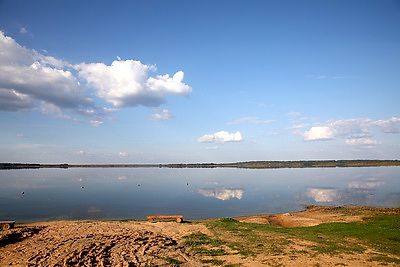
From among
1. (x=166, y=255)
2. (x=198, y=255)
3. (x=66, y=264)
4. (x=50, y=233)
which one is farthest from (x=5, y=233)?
(x=198, y=255)

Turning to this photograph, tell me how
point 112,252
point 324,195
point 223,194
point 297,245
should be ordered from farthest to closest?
point 223,194
point 324,195
point 297,245
point 112,252

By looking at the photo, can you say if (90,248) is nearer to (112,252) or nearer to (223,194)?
(112,252)

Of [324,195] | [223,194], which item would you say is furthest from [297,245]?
[324,195]

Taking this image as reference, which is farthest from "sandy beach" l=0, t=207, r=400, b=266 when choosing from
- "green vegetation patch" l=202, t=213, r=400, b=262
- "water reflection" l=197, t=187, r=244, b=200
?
"water reflection" l=197, t=187, r=244, b=200

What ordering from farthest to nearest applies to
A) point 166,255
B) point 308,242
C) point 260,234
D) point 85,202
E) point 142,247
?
point 85,202 → point 260,234 → point 308,242 → point 142,247 → point 166,255

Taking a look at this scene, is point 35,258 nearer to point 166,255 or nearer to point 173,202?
point 166,255

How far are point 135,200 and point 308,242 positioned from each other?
36.1 meters

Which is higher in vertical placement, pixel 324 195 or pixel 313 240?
pixel 313 240

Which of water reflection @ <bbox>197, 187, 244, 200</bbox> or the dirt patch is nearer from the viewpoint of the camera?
the dirt patch

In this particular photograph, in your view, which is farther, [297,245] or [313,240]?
[313,240]

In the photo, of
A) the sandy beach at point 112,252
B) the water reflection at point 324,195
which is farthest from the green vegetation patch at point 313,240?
the water reflection at point 324,195

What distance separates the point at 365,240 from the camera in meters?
14.6

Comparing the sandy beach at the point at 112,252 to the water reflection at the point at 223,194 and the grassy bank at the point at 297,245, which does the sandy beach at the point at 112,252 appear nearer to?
the grassy bank at the point at 297,245

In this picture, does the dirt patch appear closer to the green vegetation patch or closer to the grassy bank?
the grassy bank
